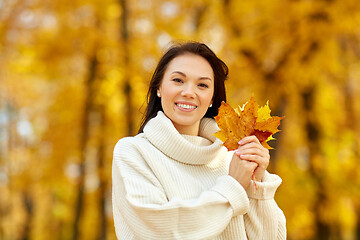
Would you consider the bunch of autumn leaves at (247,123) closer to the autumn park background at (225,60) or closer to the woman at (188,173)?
the woman at (188,173)

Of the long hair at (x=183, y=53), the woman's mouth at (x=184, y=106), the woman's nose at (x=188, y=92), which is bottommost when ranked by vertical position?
the woman's mouth at (x=184, y=106)

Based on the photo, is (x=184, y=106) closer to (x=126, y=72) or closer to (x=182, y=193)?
(x=182, y=193)

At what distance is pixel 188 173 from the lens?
2.10m

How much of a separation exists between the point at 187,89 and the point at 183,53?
208 mm

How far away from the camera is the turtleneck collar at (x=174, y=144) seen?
209 centimetres

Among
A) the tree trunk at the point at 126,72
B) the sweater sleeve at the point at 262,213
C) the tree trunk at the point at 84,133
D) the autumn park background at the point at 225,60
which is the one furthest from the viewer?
the tree trunk at the point at 84,133

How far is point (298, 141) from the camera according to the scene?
1100 centimetres

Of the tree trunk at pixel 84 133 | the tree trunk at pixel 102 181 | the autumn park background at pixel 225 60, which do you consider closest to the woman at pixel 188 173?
the autumn park background at pixel 225 60

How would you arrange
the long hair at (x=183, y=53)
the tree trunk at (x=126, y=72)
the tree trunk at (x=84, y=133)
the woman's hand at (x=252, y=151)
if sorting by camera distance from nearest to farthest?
1. the woman's hand at (x=252, y=151)
2. the long hair at (x=183, y=53)
3. the tree trunk at (x=126, y=72)
4. the tree trunk at (x=84, y=133)

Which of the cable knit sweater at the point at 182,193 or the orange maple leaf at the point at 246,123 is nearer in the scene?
the cable knit sweater at the point at 182,193

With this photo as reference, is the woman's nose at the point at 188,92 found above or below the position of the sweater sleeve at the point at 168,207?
above

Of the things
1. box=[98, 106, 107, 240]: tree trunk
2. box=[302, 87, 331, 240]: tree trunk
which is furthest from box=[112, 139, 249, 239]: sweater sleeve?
box=[302, 87, 331, 240]: tree trunk

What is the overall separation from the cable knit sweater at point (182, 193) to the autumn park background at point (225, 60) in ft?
8.55

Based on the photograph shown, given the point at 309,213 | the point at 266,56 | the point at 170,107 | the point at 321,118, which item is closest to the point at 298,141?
the point at 321,118
